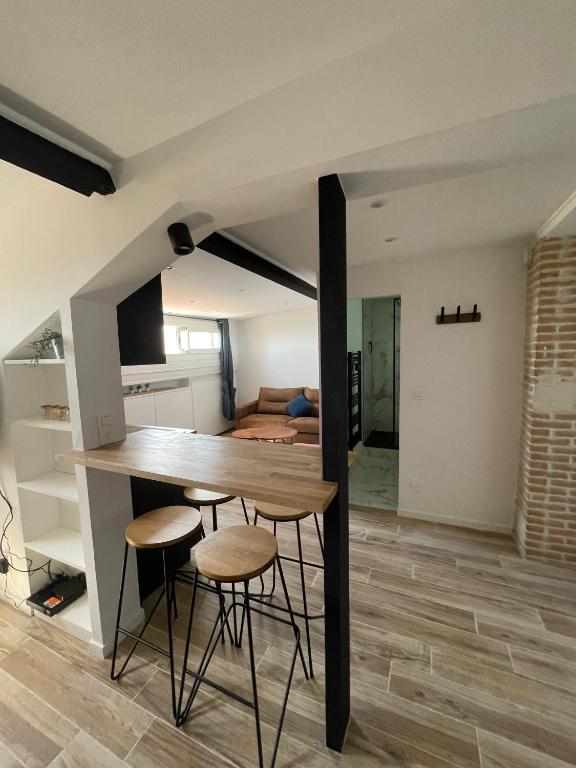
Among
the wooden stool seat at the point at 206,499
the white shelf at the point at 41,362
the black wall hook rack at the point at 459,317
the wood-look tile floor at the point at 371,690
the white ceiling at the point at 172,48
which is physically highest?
the white ceiling at the point at 172,48

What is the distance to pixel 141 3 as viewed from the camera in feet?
2.51

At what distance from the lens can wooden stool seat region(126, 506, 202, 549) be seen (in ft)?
4.73

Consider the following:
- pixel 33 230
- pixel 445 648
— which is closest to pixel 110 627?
pixel 445 648

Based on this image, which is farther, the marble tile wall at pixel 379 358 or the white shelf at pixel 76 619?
the marble tile wall at pixel 379 358

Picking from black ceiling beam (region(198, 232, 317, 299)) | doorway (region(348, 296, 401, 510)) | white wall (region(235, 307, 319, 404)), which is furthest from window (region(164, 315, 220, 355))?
doorway (region(348, 296, 401, 510))

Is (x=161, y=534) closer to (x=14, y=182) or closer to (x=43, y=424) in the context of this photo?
(x=43, y=424)

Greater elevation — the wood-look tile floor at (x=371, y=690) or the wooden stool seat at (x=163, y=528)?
the wooden stool seat at (x=163, y=528)

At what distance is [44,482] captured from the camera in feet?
6.31

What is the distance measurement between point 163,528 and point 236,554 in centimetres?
49

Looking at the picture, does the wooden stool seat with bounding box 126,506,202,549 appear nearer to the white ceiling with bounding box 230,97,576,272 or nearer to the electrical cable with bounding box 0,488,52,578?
the electrical cable with bounding box 0,488,52,578

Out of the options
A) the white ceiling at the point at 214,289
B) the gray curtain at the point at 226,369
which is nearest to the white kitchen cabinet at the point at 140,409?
the white ceiling at the point at 214,289

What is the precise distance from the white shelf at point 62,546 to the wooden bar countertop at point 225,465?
2.41ft

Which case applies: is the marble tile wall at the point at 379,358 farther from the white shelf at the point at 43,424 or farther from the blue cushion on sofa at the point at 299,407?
the white shelf at the point at 43,424

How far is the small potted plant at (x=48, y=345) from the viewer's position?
5.55 ft
